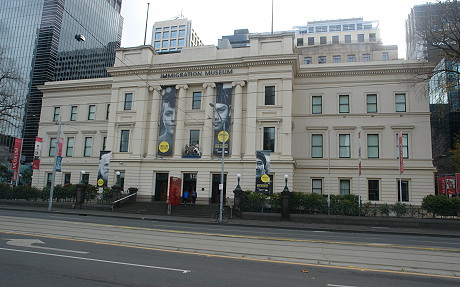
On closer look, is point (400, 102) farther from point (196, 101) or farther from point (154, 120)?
point (154, 120)

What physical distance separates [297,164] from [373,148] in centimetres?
799

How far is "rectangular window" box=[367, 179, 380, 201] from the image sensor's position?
3322 centimetres

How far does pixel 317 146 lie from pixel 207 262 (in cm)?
2834

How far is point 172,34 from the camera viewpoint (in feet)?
390

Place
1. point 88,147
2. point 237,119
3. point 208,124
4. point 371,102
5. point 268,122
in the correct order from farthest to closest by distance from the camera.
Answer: point 88,147 → point 208,124 → point 371,102 → point 237,119 → point 268,122

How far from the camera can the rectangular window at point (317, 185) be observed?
34.6 metres

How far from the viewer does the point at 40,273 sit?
24.8ft

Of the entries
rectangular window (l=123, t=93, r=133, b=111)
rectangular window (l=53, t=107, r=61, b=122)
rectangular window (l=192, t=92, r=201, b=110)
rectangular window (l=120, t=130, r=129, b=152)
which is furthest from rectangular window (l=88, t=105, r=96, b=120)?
rectangular window (l=192, t=92, r=201, b=110)

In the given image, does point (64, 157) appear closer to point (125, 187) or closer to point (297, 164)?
point (125, 187)

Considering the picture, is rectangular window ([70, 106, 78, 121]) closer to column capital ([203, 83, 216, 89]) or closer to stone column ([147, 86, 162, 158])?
stone column ([147, 86, 162, 158])

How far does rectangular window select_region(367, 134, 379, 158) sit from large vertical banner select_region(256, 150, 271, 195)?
11.2 metres

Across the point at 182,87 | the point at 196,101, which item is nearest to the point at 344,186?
the point at 196,101

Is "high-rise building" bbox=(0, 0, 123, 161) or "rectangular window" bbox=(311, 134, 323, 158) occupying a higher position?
"high-rise building" bbox=(0, 0, 123, 161)

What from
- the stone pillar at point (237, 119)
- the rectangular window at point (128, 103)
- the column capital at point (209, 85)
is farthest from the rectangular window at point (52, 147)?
the stone pillar at point (237, 119)
